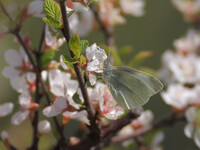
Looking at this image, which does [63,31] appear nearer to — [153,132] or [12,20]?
[12,20]

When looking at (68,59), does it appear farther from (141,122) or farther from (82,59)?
(141,122)

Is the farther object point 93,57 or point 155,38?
point 155,38

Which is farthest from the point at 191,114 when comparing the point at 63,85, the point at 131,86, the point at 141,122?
the point at 63,85

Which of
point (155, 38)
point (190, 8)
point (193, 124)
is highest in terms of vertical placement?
point (190, 8)

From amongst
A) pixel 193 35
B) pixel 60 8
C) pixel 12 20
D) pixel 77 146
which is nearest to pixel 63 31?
pixel 60 8

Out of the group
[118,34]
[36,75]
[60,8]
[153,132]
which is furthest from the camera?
[118,34]

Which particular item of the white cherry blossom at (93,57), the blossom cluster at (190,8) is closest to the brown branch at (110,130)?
the white cherry blossom at (93,57)

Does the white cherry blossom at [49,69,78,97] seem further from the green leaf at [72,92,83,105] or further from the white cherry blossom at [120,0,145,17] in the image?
the white cherry blossom at [120,0,145,17]
